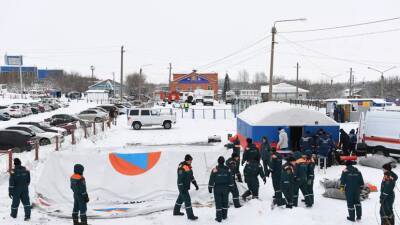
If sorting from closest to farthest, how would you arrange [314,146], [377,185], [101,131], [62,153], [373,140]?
[62,153]
[377,185]
[314,146]
[373,140]
[101,131]

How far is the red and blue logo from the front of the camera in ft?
41.1

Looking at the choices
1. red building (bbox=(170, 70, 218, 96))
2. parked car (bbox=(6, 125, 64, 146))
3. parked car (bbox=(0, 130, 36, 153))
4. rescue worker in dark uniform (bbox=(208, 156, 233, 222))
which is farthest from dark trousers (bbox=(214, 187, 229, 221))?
red building (bbox=(170, 70, 218, 96))

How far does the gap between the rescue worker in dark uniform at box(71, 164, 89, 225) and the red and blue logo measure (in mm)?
2535

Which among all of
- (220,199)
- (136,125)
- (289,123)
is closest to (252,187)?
(220,199)

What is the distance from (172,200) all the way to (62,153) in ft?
11.8

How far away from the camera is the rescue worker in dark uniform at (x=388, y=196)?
9609 millimetres

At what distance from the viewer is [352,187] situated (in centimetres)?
1016

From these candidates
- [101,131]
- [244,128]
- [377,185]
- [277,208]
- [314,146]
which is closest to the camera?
[277,208]

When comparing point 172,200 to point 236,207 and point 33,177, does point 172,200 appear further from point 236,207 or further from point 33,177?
point 33,177

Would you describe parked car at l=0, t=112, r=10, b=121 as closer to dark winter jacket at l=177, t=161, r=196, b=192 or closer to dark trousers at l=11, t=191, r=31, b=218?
dark trousers at l=11, t=191, r=31, b=218

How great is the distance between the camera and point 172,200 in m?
12.1

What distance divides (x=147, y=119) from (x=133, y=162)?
23.0m

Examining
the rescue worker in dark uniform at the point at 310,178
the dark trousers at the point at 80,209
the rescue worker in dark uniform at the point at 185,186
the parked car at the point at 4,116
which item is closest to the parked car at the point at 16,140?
the dark trousers at the point at 80,209

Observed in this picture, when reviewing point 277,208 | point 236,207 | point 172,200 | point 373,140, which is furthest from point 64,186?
point 373,140
